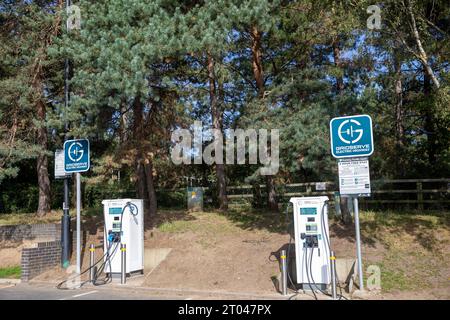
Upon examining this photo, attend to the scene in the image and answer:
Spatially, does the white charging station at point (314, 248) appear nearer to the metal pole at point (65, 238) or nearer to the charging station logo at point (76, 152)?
the charging station logo at point (76, 152)

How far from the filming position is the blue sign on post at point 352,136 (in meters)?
9.12

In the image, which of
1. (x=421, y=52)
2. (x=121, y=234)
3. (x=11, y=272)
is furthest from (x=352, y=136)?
(x=11, y=272)

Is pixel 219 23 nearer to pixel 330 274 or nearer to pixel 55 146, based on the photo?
pixel 330 274

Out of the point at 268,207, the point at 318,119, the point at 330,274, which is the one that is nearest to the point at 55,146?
the point at 268,207

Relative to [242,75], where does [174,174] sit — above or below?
below

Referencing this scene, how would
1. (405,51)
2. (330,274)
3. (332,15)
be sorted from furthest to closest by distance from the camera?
1. (332,15)
2. (405,51)
3. (330,274)

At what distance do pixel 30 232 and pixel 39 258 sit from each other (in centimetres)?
330

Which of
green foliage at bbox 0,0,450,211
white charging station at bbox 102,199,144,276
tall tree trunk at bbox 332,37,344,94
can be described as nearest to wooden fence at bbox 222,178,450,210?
green foliage at bbox 0,0,450,211

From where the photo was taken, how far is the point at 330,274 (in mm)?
9445

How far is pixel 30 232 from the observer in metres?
15.7

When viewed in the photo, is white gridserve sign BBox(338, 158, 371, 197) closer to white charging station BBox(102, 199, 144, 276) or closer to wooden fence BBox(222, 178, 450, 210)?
white charging station BBox(102, 199, 144, 276)

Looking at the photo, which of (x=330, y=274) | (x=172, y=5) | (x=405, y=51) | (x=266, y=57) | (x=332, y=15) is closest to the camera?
(x=330, y=274)

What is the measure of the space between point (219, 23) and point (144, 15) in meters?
2.27

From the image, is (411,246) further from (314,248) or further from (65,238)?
(65,238)
